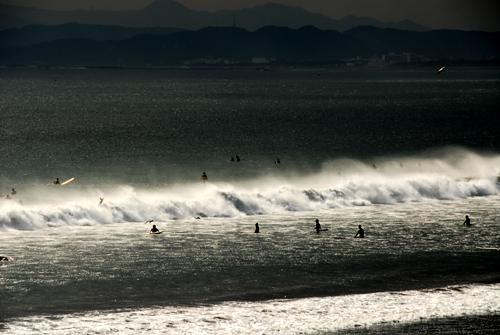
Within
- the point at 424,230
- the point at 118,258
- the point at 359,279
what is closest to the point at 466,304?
the point at 359,279

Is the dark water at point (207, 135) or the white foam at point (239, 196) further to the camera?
the dark water at point (207, 135)

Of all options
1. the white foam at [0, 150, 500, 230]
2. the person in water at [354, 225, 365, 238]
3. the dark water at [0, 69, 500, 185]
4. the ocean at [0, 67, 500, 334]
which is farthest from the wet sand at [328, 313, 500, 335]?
the dark water at [0, 69, 500, 185]

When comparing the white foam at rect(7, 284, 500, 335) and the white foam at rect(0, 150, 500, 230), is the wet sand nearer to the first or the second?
the white foam at rect(7, 284, 500, 335)

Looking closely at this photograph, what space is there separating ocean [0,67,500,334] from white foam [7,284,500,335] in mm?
96

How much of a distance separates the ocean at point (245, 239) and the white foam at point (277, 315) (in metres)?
0.10

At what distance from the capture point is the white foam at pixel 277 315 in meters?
25.2

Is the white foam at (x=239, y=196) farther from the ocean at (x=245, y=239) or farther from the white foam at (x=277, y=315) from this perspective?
the white foam at (x=277, y=315)

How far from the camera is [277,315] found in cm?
2683

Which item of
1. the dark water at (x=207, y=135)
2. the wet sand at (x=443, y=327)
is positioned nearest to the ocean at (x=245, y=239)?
the wet sand at (x=443, y=327)

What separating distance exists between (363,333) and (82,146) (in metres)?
71.5

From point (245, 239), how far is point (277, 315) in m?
13.3

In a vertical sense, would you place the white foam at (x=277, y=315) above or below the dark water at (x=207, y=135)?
below

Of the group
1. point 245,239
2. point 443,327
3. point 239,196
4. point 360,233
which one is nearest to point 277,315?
point 443,327

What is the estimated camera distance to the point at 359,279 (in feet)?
105
